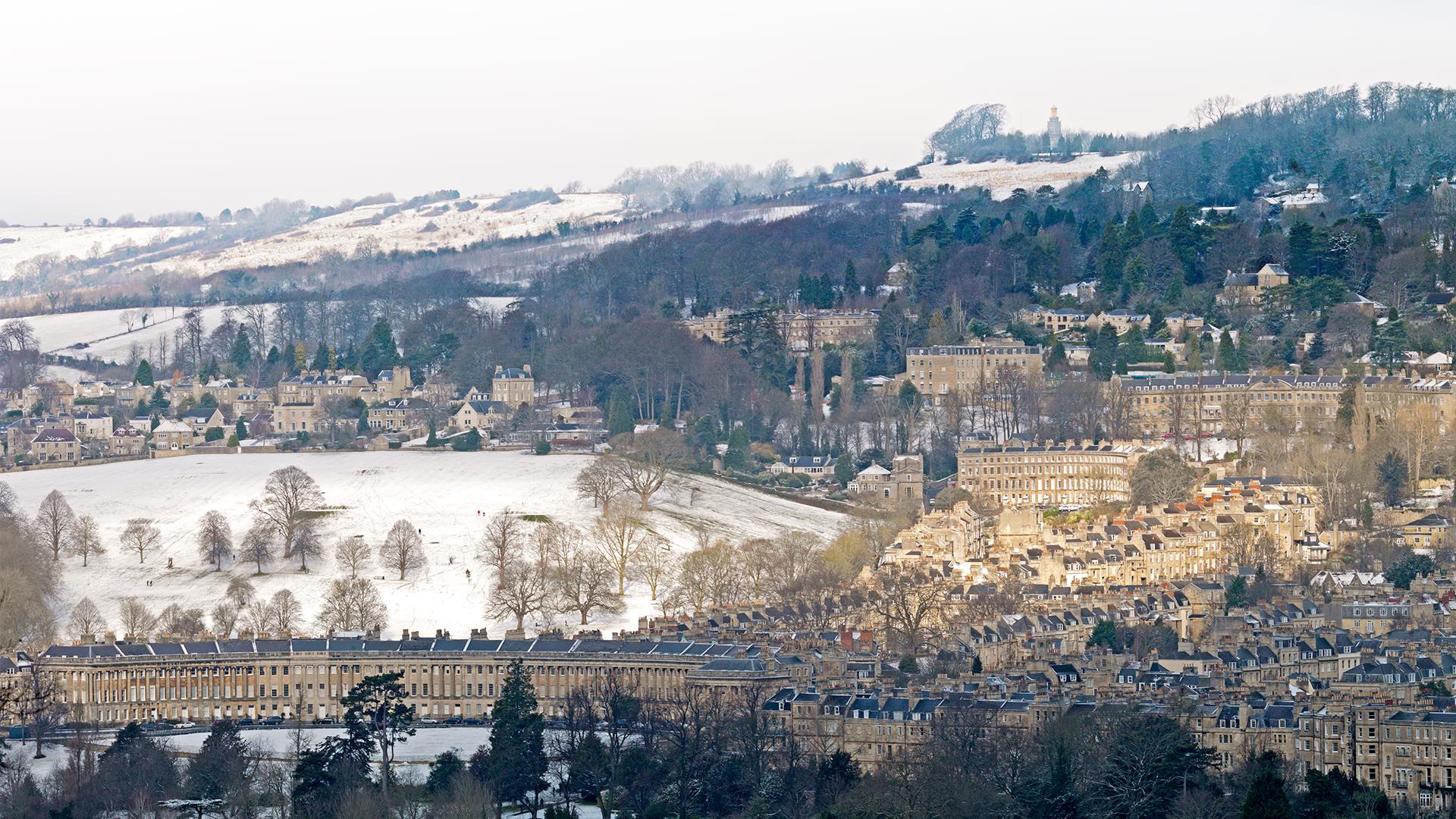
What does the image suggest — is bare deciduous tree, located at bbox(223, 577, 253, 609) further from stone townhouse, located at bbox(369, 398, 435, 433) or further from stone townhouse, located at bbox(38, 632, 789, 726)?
stone townhouse, located at bbox(369, 398, 435, 433)

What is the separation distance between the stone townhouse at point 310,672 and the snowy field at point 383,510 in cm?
639

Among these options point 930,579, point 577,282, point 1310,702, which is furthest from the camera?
point 577,282

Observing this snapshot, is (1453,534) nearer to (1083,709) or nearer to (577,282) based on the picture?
(1083,709)

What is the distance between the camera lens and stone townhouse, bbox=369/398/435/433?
5758 inches

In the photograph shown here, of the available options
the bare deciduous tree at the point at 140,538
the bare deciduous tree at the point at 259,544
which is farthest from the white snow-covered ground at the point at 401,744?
the bare deciduous tree at the point at 140,538

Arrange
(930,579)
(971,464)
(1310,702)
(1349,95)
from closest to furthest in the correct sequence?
(1310,702), (930,579), (971,464), (1349,95)

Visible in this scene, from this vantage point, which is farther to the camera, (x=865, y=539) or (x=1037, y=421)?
(x=1037, y=421)

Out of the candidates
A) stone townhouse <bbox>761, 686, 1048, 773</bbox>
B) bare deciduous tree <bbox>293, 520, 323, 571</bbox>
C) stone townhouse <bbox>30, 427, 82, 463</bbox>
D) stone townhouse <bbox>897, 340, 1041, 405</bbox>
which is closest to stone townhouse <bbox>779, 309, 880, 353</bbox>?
stone townhouse <bbox>897, 340, 1041, 405</bbox>

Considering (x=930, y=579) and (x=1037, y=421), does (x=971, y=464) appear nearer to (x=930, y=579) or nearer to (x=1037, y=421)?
(x=1037, y=421)

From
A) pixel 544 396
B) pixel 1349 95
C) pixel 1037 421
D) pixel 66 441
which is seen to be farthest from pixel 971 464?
pixel 1349 95

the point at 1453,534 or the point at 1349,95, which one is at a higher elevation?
the point at 1349,95

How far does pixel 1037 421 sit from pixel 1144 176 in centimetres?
6279

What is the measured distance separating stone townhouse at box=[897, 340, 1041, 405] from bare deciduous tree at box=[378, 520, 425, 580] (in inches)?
1281

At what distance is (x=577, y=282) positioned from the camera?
183 m
